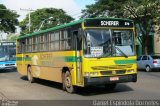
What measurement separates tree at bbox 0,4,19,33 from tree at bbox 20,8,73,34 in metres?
20.3

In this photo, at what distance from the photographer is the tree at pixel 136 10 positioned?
3812 cm

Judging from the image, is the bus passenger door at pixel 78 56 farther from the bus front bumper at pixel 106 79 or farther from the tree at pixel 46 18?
the tree at pixel 46 18

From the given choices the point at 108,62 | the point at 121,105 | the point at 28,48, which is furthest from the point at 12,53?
the point at 121,105

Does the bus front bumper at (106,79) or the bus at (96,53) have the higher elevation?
the bus at (96,53)

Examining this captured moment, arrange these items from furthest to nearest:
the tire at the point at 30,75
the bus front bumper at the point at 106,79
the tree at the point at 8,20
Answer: the tree at the point at 8,20 < the tire at the point at 30,75 < the bus front bumper at the point at 106,79

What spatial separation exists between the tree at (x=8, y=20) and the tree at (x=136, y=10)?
19208 millimetres

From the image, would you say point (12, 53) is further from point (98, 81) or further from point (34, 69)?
point (98, 81)

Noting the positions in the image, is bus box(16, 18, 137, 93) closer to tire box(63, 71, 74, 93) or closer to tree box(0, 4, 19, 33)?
tire box(63, 71, 74, 93)

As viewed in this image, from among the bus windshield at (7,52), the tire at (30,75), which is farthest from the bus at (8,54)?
the tire at (30,75)

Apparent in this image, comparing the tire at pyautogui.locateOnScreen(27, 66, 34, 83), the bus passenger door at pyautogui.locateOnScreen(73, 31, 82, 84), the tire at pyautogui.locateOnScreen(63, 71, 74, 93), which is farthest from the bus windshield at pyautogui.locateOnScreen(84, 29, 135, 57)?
the tire at pyautogui.locateOnScreen(27, 66, 34, 83)

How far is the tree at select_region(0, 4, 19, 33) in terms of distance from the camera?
57.6 metres

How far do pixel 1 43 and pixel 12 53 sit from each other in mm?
1365

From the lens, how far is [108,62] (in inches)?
565

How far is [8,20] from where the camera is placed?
57781mm
